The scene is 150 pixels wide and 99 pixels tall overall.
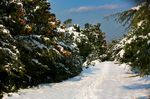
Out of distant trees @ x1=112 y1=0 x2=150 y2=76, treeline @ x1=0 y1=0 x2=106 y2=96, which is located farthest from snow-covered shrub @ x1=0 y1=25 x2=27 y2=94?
distant trees @ x1=112 y1=0 x2=150 y2=76

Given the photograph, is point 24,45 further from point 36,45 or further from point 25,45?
point 36,45

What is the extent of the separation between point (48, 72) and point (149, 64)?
6775 millimetres

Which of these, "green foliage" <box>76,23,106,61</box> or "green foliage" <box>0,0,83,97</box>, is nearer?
"green foliage" <box>0,0,83,97</box>

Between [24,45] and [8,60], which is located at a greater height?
[24,45]

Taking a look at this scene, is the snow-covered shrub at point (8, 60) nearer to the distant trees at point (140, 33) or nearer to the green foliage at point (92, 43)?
the distant trees at point (140, 33)

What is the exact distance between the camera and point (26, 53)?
8.04 m

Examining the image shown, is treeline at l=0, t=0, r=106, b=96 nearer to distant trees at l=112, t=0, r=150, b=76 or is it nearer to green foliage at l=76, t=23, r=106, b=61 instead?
distant trees at l=112, t=0, r=150, b=76

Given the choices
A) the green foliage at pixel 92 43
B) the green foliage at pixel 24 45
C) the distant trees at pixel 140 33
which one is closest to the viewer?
the distant trees at pixel 140 33

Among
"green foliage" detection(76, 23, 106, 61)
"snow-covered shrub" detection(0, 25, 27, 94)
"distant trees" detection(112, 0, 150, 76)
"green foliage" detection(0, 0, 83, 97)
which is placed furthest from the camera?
"green foliage" detection(76, 23, 106, 61)

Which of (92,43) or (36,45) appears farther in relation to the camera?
(92,43)

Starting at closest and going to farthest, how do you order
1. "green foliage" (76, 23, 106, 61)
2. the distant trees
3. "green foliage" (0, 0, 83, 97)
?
the distant trees → "green foliage" (0, 0, 83, 97) → "green foliage" (76, 23, 106, 61)

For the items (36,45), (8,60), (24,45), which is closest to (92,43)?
(36,45)

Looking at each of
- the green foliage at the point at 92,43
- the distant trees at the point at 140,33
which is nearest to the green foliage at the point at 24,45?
the distant trees at the point at 140,33

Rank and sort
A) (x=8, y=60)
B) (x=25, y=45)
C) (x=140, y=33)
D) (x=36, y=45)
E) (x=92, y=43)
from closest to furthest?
(x=140, y=33) < (x=8, y=60) < (x=25, y=45) < (x=36, y=45) < (x=92, y=43)
